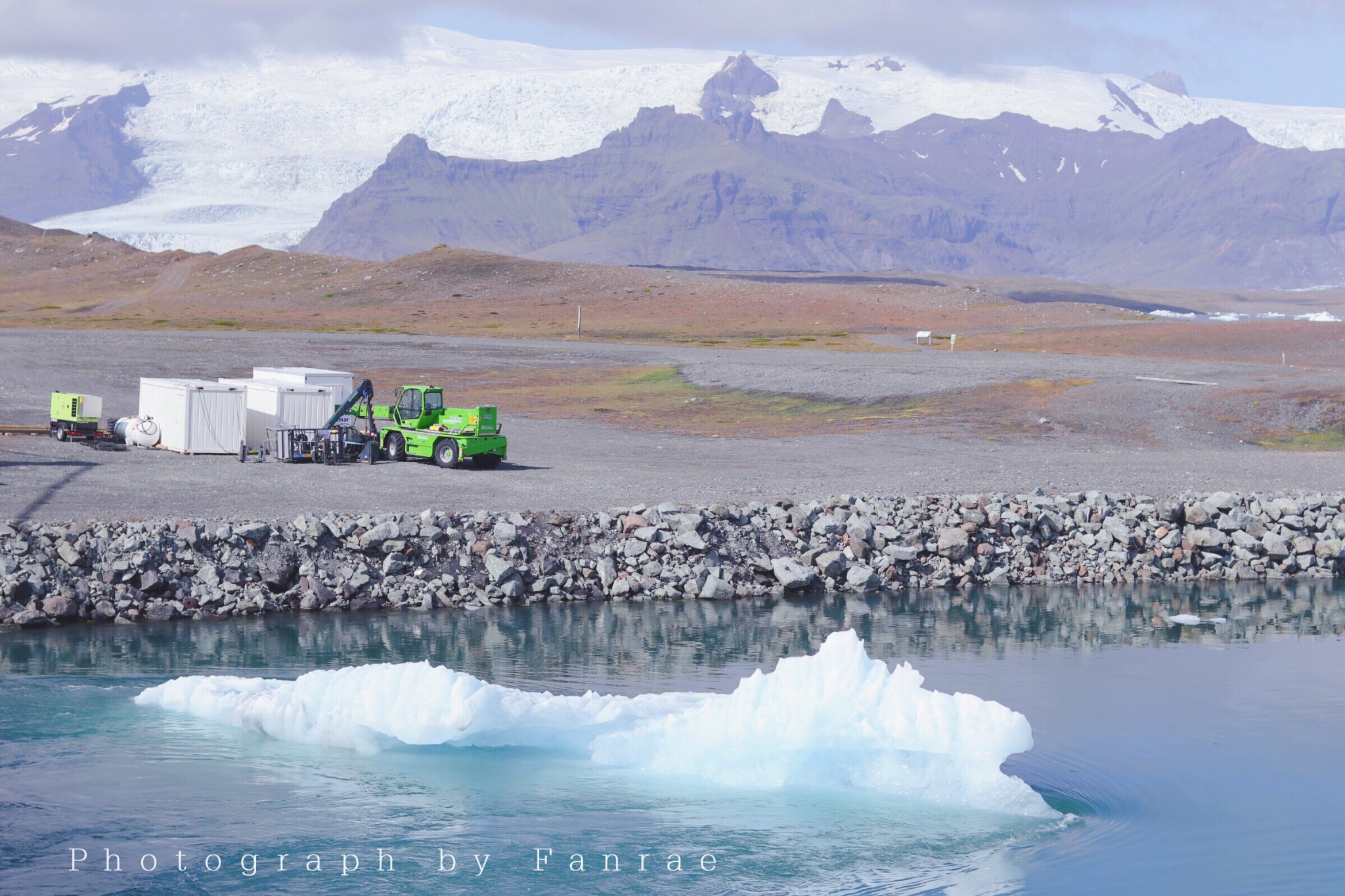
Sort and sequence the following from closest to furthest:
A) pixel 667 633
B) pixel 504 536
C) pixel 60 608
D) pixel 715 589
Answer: pixel 60 608 < pixel 667 633 < pixel 504 536 < pixel 715 589

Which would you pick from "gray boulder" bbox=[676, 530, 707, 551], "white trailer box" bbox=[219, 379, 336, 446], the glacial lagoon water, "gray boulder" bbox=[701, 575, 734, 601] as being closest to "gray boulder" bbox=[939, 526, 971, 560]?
"gray boulder" bbox=[701, 575, 734, 601]

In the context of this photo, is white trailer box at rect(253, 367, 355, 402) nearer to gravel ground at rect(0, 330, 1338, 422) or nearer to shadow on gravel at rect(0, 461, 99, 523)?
shadow on gravel at rect(0, 461, 99, 523)

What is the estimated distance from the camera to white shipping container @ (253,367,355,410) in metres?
37.5

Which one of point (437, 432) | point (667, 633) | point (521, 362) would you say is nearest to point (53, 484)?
point (437, 432)

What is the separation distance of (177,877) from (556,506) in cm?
1594

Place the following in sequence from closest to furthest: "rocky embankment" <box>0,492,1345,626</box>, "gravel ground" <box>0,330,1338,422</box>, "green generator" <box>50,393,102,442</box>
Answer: "rocky embankment" <box>0,492,1345,626</box> < "green generator" <box>50,393,102,442</box> < "gravel ground" <box>0,330,1338,422</box>

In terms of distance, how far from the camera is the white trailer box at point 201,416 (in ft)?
112

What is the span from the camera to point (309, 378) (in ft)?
124

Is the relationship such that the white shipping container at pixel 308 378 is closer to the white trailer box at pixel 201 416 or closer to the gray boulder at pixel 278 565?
the white trailer box at pixel 201 416

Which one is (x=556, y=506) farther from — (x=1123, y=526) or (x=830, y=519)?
(x=1123, y=526)

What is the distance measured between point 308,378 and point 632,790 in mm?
25104

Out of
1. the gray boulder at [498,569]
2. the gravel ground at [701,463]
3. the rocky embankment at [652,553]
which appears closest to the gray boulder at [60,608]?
the rocky embankment at [652,553]

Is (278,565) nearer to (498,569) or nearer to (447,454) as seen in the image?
(498,569)

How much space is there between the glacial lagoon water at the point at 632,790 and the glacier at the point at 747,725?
0.09 m
